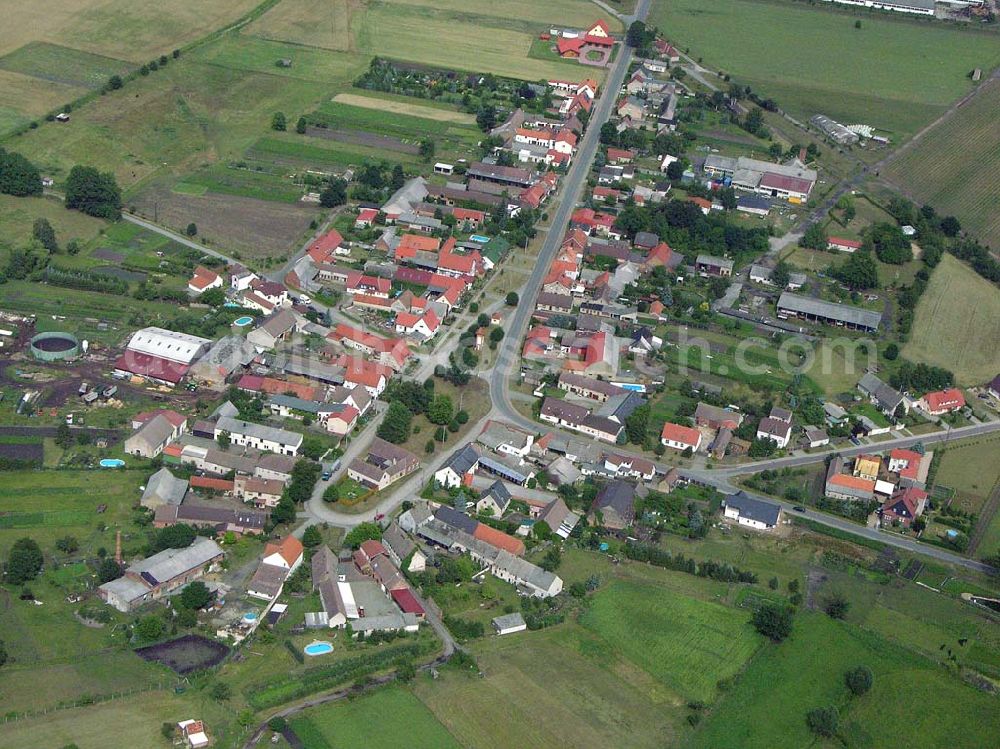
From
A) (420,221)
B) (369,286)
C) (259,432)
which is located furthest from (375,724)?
(420,221)

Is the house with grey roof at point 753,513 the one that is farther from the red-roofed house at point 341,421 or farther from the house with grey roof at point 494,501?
the red-roofed house at point 341,421

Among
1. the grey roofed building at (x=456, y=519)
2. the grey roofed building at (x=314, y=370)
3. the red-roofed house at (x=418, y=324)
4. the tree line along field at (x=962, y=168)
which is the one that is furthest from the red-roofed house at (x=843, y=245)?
the grey roofed building at (x=456, y=519)

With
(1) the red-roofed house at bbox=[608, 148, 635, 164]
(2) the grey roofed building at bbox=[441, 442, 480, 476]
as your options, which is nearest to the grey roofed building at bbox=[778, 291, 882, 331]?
(1) the red-roofed house at bbox=[608, 148, 635, 164]

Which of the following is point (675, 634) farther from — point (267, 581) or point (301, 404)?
point (301, 404)

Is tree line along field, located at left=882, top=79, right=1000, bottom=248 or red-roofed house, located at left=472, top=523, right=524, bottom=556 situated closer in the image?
red-roofed house, located at left=472, top=523, right=524, bottom=556

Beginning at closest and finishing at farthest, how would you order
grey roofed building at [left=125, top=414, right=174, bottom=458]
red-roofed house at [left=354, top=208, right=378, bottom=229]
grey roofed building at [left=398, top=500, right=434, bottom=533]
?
grey roofed building at [left=398, top=500, right=434, bottom=533], grey roofed building at [left=125, top=414, right=174, bottom=458], red-roofed house at [left=354, top=208, right=378, bottom=229]

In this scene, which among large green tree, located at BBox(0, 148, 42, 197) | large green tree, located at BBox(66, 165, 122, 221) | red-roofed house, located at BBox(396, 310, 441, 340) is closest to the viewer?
red-roofed house, located at BBox(396, 310, 441, 340)

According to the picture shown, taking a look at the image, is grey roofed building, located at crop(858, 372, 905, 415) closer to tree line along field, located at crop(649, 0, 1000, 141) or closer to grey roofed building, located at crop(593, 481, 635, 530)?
grey roofed building, located at crop(593, 481, 635, 530)

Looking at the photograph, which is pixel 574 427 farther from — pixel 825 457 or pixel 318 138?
pixel 318 138
